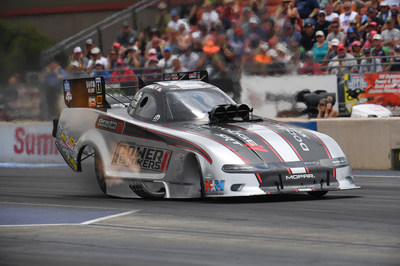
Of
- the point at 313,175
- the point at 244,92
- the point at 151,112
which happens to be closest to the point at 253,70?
the point at 244,92

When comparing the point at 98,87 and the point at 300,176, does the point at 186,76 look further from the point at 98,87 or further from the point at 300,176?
the point at 300,176

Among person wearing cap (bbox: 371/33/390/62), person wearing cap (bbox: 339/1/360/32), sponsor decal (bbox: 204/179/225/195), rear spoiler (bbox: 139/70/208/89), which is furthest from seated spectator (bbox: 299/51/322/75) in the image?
sponsor decal (bbox: 204/179/225/195)

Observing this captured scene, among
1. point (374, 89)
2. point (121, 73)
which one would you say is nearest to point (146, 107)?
point (374, 89)

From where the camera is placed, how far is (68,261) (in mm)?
6555

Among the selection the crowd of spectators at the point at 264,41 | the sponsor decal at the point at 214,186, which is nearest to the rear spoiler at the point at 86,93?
the sponsor decal at the point at 214,186

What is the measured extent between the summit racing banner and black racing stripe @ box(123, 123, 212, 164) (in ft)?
21.9

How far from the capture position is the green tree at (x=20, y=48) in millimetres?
21406

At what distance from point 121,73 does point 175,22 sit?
2.07m

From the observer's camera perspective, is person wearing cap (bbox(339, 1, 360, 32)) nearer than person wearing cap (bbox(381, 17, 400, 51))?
No

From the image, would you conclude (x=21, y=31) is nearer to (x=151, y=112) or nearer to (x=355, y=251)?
(x=151, y=112)

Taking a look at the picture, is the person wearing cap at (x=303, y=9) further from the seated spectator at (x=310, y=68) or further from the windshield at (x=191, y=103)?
the windshield at (x=191, y=103)

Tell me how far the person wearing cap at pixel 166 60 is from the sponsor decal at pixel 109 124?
9.13 m

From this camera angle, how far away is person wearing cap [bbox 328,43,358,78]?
56.3ft

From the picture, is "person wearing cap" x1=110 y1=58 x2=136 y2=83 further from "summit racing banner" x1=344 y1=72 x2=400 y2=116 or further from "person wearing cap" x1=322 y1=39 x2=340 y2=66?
"summit racing banner" x1=344 y1=72 x2=400 y2=116
